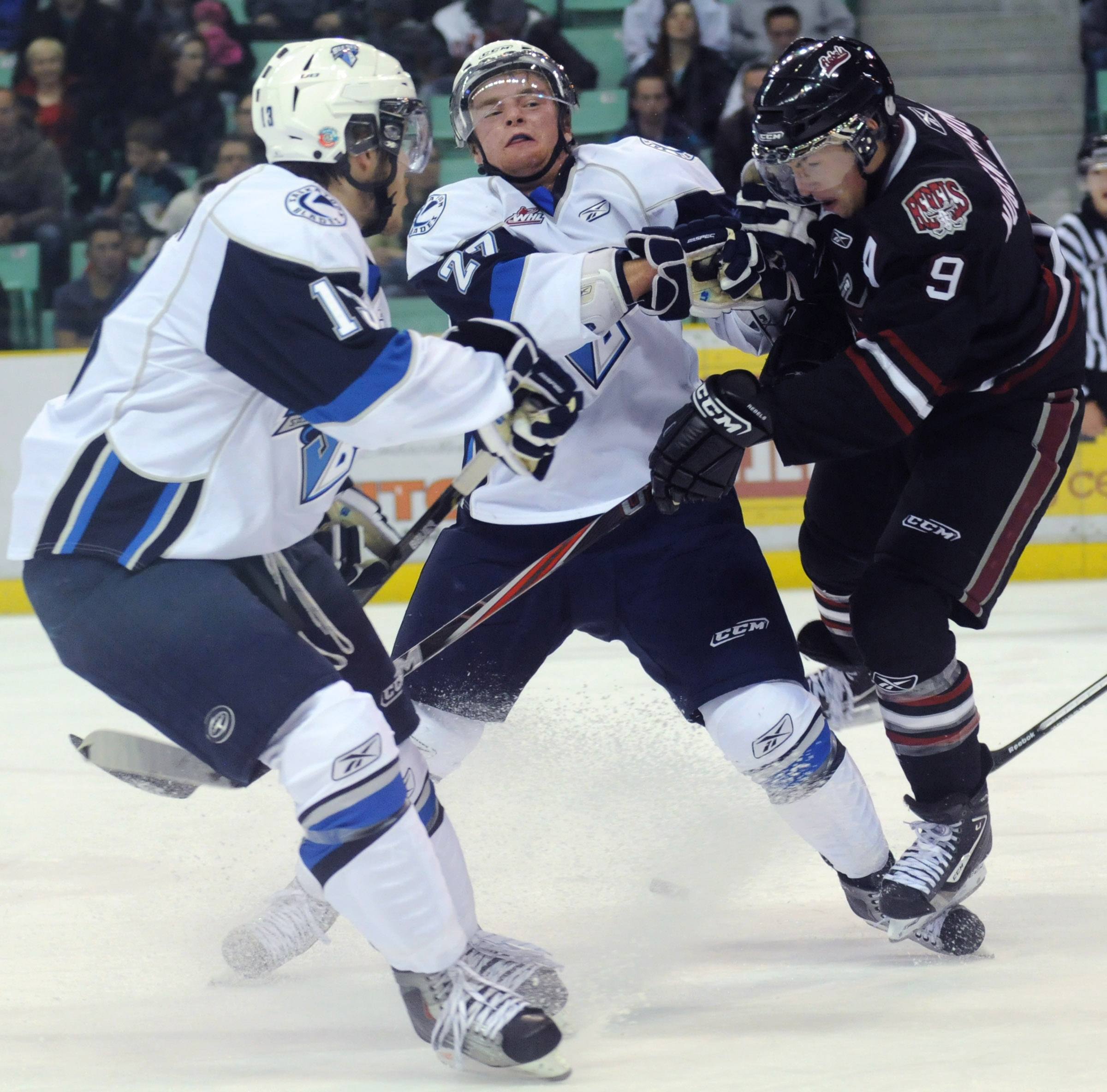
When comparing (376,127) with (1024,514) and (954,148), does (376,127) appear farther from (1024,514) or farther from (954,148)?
(1024,514)

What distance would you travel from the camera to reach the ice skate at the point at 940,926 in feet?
7.73

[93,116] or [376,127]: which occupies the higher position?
[376,127]

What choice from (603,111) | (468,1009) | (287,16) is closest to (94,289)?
(287,16)

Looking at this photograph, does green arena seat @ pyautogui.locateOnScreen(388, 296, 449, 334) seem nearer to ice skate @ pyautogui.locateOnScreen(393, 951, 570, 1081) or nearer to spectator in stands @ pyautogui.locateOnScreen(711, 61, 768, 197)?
spectator in stands @ pyautogui.locateOnScreen(711, 61, 768, 197)

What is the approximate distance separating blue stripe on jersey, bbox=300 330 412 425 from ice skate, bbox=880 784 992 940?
3.60ft

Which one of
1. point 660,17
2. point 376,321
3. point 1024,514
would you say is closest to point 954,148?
point 1024,514

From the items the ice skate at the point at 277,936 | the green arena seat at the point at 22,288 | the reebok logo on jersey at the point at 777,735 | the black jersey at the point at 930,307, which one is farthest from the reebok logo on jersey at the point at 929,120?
the green arena seat at the point at 22,288

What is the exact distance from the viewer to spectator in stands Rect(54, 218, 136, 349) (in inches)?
231

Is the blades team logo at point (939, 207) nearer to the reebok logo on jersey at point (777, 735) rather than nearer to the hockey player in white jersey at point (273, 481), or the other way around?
the hockey player in white jersey at point (273, 481)

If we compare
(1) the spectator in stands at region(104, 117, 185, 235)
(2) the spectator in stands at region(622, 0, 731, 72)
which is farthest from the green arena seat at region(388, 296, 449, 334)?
(2) the spectator in stands at region(622, 0, 731, 72)

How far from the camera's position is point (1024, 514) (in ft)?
7.78

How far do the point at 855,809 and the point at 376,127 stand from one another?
121 cm

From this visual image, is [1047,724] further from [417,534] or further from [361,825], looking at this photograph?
[361,825]

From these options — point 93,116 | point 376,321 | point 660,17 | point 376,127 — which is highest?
point 376,127
